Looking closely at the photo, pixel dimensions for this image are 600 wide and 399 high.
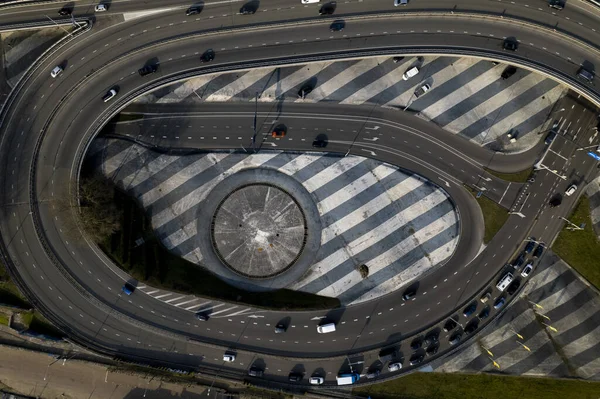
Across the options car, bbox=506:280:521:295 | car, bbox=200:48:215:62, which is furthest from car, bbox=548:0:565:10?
car, bbox=200:48:215:62

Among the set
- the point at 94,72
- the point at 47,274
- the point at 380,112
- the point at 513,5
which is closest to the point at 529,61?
the point at 513,5

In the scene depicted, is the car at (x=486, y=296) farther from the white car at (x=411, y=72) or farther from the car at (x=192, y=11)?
the car at (x=192, y=11)

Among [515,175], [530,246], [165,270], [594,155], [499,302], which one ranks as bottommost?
[165,270]

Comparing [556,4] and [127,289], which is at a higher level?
[556,4]

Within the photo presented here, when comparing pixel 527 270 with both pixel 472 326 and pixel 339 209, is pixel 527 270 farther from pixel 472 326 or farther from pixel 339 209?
pixel 339 209

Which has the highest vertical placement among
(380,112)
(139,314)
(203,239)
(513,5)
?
(513,5)

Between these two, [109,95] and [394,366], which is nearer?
[109,95]

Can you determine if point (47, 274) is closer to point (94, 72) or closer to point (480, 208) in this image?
point (94, 72)

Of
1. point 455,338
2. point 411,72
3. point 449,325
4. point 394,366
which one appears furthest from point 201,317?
point 411,72
